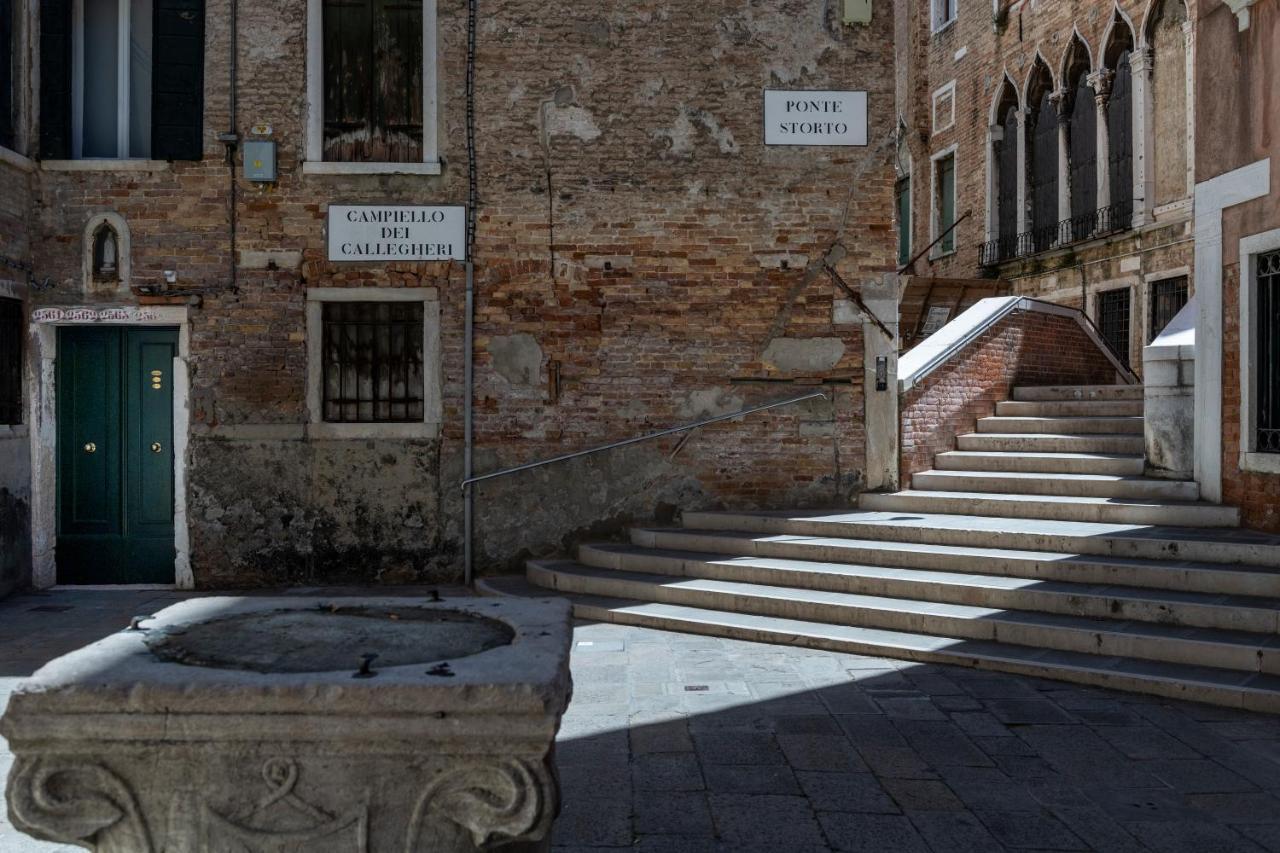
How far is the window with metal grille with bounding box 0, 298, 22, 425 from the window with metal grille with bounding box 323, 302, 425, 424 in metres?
2.48

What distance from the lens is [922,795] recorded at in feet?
14.2

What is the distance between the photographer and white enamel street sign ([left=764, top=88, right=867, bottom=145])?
956cm

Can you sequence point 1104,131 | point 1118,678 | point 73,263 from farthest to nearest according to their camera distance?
1. point 1104,131
2. point 73,263
3. point 1118,678

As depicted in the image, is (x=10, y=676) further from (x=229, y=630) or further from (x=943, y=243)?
(x=943, y=243)

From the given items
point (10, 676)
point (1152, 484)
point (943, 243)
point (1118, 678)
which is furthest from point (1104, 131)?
point (10, 676)

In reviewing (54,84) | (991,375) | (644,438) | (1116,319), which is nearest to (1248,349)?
(991,375)

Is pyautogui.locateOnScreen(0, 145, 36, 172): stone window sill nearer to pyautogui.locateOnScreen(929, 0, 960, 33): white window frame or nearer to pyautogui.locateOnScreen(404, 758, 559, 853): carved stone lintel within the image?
pyautogui.locateOnScreen(404, 758, 559, 853): carved stone lintel

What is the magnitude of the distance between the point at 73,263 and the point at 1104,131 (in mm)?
15125

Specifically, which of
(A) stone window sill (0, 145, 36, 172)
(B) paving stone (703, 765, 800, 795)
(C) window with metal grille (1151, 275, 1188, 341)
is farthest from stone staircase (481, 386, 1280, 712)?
(C) window with metal grille (1151, 275, 1188, 341)

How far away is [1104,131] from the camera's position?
1766cm

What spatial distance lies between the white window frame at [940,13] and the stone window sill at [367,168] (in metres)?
16.0

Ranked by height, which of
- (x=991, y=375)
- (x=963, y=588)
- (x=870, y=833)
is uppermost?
(x=991, y=375)

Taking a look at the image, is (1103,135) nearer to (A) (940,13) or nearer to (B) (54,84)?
(A) (940,13)

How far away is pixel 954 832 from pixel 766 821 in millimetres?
667
